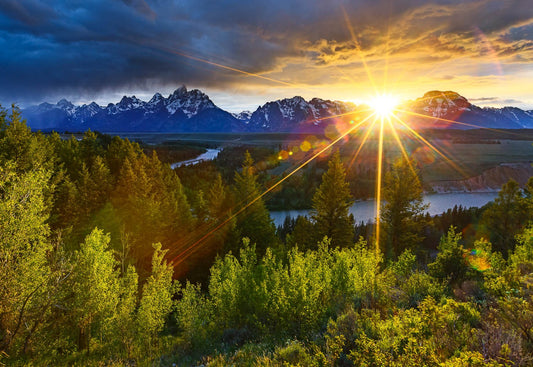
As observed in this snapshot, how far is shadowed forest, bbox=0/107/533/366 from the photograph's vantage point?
318 inches

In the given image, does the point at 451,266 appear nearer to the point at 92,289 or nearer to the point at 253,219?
the point at 92,289

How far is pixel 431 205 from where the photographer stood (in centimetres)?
10369

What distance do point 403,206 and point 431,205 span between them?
87.3m

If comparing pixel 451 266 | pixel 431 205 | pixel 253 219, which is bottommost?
pixel 431 205

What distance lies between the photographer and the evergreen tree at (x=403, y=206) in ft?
94.6

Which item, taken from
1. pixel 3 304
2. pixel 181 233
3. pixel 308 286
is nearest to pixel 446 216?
Result: pixel 181 233

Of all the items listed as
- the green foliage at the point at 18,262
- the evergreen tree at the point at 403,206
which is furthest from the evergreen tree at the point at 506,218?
the green foliage at the point at 18,262

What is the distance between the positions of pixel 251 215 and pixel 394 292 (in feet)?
69.3

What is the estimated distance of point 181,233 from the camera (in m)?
34.5

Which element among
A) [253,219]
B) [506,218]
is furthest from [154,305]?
[506,218]

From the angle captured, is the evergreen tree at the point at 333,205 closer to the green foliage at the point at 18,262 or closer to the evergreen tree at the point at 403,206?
the evergreen tree at the point at 403,206

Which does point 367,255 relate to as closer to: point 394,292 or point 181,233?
point 394,292

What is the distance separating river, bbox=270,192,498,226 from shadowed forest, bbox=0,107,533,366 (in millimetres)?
40734

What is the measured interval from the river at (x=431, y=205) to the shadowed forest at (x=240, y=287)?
40.7 metres
